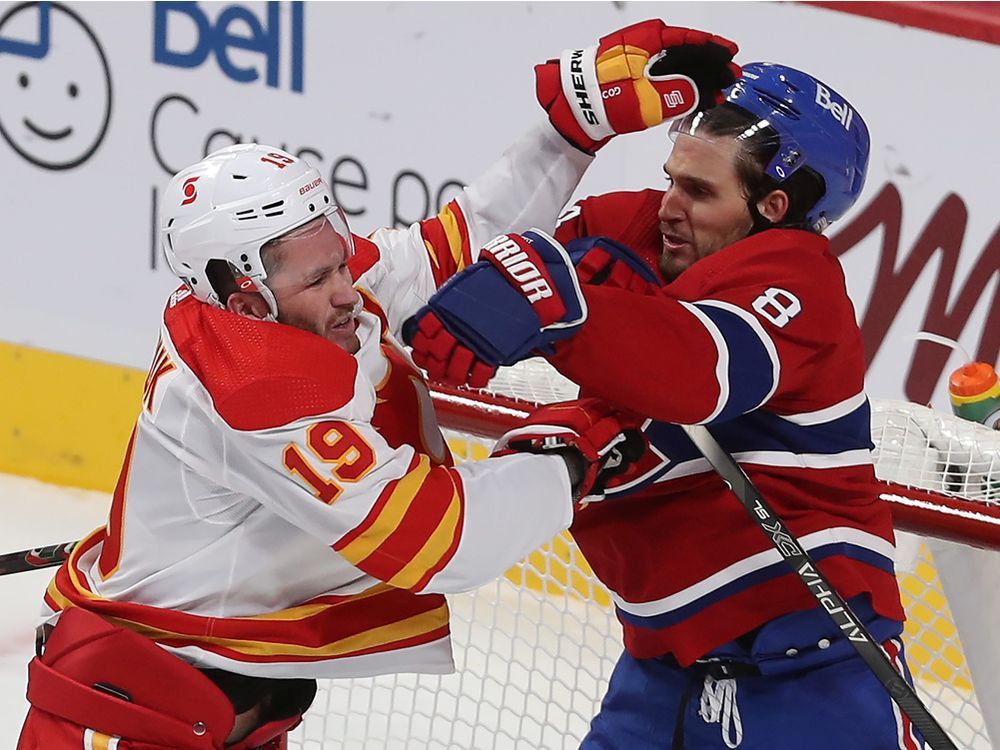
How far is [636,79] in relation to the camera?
2.12m

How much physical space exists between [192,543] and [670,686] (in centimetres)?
62

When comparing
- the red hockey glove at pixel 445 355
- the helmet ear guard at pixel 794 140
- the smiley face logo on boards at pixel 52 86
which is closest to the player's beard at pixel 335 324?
the red hockey glove at pixel 445 355

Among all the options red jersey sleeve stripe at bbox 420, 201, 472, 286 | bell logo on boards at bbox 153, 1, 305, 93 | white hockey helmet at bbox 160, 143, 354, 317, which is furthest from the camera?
bell logo on boards at bbox 153, 1, 305, 93

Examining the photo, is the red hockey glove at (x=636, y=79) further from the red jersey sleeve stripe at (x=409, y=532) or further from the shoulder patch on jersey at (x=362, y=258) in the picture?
the red jersey sleeve stripe at (x=409, y=532)

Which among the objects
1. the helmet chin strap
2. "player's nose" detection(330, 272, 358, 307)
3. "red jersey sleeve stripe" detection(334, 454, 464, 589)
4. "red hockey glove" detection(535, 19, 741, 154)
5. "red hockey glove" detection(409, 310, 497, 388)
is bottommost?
"red jersey sleeve stripe" detection(334, 454, 464, 589)

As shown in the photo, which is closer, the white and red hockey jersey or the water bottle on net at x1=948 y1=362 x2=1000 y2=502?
the white and red hockey jersey

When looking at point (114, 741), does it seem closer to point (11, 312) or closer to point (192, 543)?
point (192, 543)

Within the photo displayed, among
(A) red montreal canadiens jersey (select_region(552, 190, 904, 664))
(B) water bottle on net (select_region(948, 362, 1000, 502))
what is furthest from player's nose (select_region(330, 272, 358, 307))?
(B) water bottle on net (select_region(948, 362, 1000, 502))

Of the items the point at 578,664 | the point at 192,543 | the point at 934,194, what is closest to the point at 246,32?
the point at 934,194

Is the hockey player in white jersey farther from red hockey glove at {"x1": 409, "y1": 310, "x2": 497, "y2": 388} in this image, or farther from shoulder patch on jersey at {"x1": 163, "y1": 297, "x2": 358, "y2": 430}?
red hockey glove at {"x1": 409, "y1": 310, "x2": 497, "y2": 388}

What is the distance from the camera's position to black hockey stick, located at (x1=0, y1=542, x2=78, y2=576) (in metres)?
2.49

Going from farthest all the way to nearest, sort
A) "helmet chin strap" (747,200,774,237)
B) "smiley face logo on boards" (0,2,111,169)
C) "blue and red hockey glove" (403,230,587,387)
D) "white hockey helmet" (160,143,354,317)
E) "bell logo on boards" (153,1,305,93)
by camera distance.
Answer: "smiley face logo on boards" (0,2,111,169) < "bell logo on boards" (153,1,305,93) < "helmet chin strap" (747,200,774,237) < "white hockey helmet" (160,143,354,317) < "blue and red hockey glove" (403,230,587,387)

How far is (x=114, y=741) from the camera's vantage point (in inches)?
77.9

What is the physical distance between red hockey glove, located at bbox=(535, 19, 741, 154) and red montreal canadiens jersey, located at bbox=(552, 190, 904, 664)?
0.12 meters
